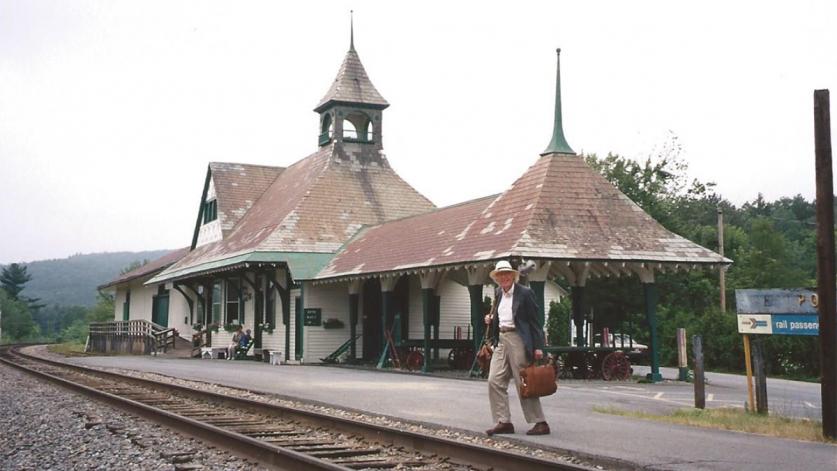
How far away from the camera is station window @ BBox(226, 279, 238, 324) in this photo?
33775 mm

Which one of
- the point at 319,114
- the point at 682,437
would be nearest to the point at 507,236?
the point at 682,437

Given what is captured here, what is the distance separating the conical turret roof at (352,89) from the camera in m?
35.4

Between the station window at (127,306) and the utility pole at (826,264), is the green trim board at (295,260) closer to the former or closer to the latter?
the utility pole at (826,264)

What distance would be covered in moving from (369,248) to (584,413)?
15746mm

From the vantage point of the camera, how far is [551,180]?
824 inches

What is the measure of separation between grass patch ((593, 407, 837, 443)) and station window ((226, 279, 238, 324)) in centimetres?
2301

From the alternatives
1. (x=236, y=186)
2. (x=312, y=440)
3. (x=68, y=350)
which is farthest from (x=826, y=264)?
(x=68, y=350)

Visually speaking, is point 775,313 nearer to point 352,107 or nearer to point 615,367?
point 615,367

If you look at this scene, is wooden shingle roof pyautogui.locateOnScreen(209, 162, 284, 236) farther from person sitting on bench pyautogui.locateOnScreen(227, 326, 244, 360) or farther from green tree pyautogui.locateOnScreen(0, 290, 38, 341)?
green tree pyautogui.locateOnScreen(0, 290, 38, 341)

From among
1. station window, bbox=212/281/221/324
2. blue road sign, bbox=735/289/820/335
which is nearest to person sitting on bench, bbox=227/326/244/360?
station window, bbox=212/281/221/324

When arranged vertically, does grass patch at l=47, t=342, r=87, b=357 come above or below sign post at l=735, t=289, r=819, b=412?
below

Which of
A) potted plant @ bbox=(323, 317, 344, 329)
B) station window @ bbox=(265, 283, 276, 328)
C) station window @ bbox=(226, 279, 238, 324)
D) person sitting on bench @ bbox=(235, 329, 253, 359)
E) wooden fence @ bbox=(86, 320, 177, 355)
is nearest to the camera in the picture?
potted plant @ bbox=(323, 317, 344, 329)

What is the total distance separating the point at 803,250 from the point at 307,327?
2279 inches

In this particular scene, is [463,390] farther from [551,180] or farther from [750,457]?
[750,457]
